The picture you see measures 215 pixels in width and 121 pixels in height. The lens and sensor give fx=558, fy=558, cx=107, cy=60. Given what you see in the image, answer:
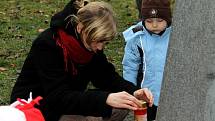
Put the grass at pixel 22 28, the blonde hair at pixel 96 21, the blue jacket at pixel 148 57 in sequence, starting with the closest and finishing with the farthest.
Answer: the blonde hair at pixel 96 21
the blue jacket at pixel 148 57
the grass at pixel 22 28

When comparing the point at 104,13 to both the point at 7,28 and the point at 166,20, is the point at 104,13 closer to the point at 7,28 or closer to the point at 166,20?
the point at 166,20

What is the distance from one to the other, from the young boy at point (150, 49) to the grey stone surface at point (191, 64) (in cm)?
167

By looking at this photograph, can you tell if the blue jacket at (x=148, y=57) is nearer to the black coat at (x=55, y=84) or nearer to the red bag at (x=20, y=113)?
the black coat at (x=55, y=84)

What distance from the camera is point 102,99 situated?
118 inches

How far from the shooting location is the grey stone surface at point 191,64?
2119 millimetres

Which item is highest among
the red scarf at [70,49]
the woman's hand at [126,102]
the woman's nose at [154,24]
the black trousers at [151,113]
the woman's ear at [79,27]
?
the woman's ear at [79,27]

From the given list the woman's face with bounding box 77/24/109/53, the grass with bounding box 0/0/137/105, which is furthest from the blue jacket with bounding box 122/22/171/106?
the grass with bounding box 0/0/137/105

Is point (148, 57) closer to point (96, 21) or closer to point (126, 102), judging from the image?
point (96, 21)

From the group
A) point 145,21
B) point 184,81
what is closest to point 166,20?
point 145,21

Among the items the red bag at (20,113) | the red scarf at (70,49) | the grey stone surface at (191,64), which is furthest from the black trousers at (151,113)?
the grey stone surface at (191,64)

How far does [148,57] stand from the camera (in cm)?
397

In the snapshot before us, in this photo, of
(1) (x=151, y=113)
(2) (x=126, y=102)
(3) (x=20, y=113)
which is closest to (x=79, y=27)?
(2) (x=126, y=102)

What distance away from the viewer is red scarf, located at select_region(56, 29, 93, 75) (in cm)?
310

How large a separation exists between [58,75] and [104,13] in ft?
1.44
